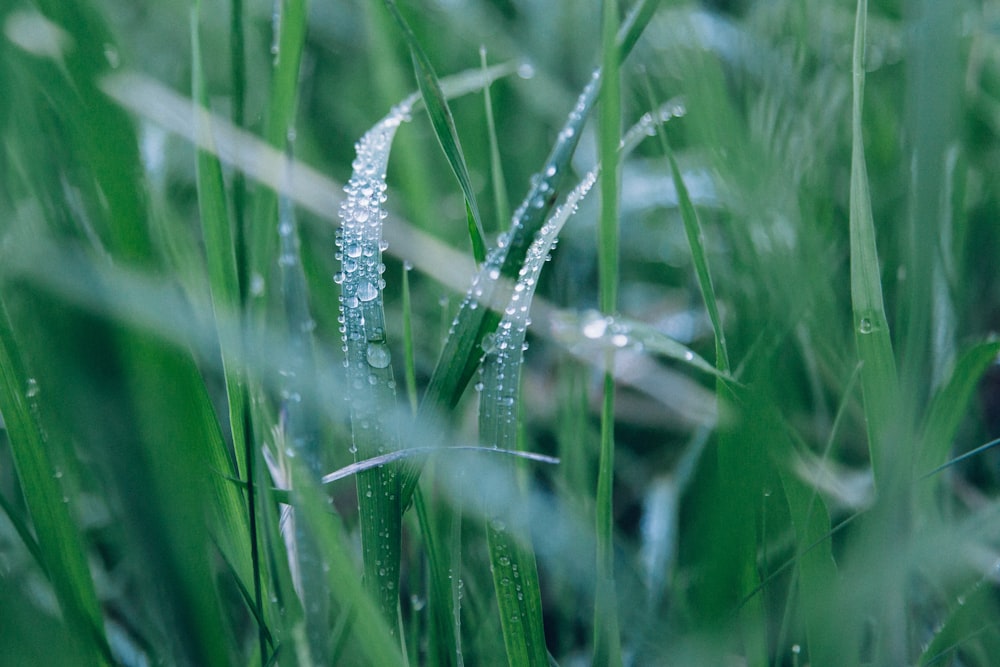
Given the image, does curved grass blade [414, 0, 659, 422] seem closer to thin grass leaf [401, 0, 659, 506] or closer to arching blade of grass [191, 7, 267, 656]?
thin grass leaf [401, 0, 659, 506]

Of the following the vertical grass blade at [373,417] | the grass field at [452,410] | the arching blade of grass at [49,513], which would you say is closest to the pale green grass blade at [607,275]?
the grass field at [452,410]

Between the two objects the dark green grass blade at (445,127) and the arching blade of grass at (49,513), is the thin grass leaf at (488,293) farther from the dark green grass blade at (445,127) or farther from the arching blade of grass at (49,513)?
the arching blade of grass at (49,513)

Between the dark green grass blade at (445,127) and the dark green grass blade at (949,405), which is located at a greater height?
the dark green grass blade at (445,127)

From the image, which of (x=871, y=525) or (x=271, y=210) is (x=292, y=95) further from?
(x=871, y=525)

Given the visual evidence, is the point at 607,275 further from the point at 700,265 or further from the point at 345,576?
the point at 345,576

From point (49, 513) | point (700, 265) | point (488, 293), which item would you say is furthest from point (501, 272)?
point (49, 513)

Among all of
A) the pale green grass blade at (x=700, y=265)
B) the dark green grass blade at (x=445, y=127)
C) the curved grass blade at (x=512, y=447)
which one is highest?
the dark green grass blade at (x=445, y=127)

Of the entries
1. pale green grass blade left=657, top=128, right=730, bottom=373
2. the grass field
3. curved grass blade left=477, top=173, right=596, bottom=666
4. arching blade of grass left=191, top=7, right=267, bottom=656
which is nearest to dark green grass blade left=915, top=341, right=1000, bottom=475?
the grass field
